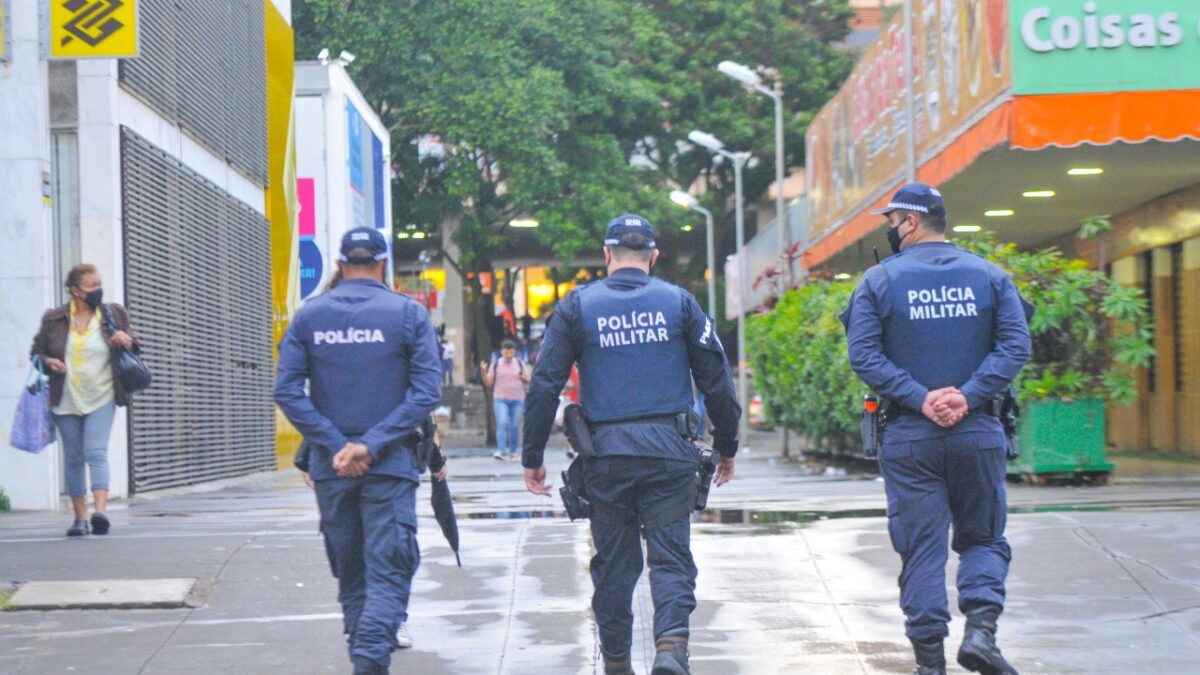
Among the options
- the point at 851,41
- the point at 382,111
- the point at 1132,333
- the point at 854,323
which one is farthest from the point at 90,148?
the point at 851,41

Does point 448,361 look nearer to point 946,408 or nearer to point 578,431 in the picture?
point 578,431

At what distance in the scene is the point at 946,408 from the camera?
21.0 ft

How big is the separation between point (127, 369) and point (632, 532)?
5092 millimetres

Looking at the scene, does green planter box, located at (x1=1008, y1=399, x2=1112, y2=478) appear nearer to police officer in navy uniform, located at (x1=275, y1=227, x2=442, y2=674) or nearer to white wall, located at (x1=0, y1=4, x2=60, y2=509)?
white wall, located at (x1=0, y1=4, x2=60, y2=509)

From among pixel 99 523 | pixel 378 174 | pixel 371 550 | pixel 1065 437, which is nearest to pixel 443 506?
pixel 371 550

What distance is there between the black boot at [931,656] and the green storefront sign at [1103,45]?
9602 millimetres

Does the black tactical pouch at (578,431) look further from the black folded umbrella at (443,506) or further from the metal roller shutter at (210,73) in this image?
the metal roller shutter at (210,73)

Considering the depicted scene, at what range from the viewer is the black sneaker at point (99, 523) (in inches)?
427

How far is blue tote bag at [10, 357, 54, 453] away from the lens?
1062cm

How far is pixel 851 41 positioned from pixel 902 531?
6222 centimetres

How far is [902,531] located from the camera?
6496 mm

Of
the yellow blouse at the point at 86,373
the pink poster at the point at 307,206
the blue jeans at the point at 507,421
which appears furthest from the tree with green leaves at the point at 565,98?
the yellow blouse at the point at 86,373

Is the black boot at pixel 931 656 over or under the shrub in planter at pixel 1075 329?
under

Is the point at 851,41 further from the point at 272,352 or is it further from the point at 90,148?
the point at 90,148
